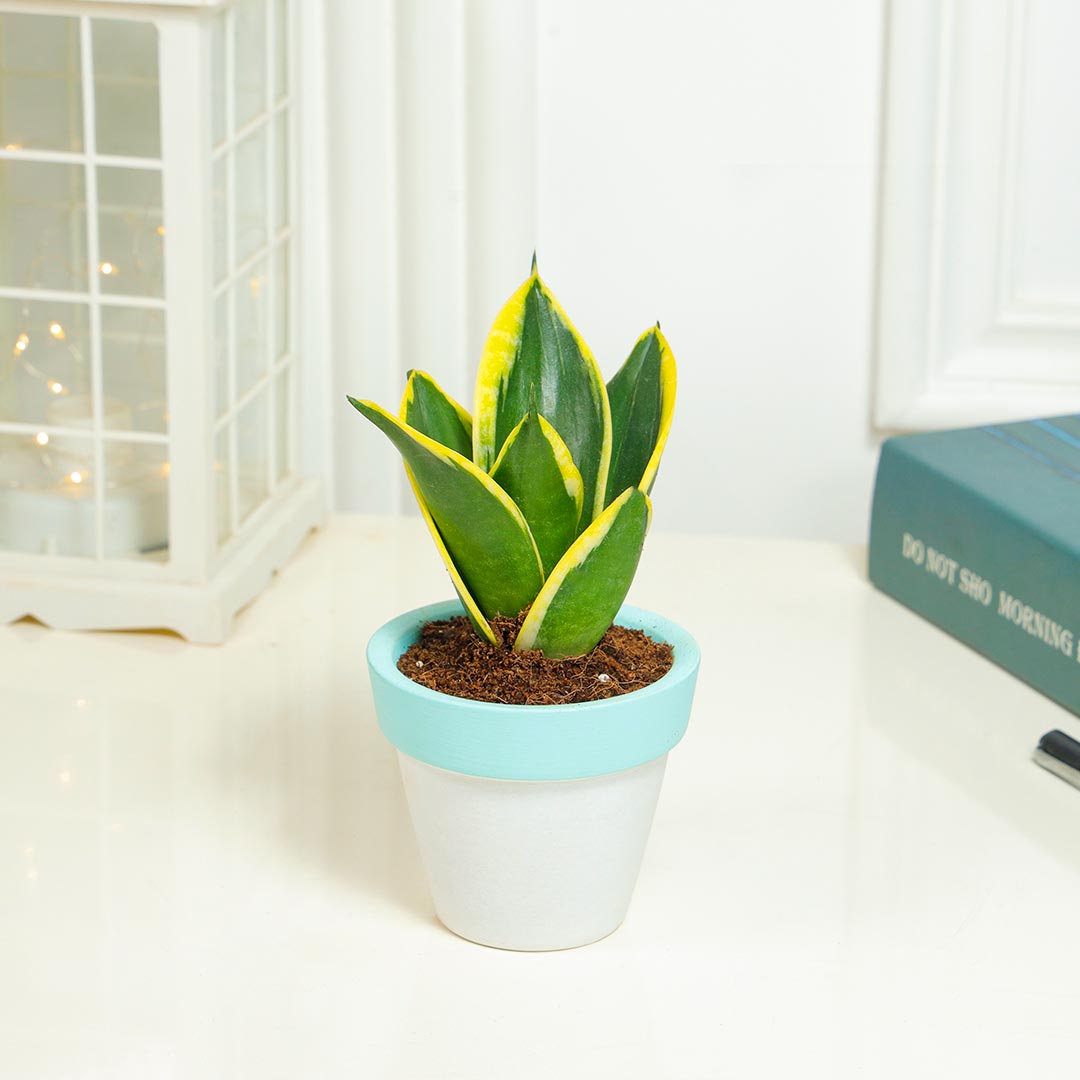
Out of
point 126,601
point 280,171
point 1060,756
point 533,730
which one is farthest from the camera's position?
point 280,171

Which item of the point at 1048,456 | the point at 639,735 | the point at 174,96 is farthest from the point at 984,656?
the point at 174,96

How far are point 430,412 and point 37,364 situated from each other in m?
0.35

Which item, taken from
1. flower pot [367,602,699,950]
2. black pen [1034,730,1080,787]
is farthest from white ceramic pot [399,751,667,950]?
black pen [1034,730,1080,787]

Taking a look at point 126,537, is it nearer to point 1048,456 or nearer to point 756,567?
point 756,567

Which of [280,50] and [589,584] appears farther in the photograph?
[280,50]

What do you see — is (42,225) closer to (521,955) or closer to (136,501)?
(136,501)

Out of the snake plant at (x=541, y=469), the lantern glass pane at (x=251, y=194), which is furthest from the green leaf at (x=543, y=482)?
the lantern glass pane at (x=251, y=194)

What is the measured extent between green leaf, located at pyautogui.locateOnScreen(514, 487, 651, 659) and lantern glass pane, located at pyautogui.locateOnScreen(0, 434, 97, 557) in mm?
352

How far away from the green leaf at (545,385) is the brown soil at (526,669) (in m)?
0.04

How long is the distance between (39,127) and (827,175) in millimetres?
434

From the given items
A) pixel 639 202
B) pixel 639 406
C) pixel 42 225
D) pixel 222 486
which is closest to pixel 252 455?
pixel 222 486

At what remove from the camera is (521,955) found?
18.6 inches

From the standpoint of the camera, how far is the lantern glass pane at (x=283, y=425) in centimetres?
83

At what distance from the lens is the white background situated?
2.77ft
